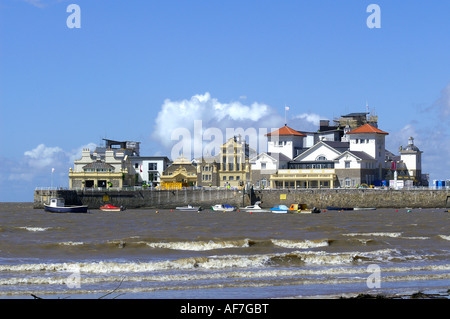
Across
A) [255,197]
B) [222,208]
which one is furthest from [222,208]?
[255,197]

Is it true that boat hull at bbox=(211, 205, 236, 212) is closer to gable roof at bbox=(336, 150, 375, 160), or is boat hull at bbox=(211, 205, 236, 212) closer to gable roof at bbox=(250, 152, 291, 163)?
gable roof at bbox=(250, 152, 291, 163)

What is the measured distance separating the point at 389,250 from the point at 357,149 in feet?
285

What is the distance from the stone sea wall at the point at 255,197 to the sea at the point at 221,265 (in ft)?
187

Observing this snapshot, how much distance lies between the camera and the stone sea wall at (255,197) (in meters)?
112

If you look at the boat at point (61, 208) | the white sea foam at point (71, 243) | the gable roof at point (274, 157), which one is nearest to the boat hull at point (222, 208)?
the boat at point (61, 208)

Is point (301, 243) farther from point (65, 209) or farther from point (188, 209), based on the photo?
point (188, 209)

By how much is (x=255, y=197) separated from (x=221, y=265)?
276 feet

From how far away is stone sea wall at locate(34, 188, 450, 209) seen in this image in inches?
4390

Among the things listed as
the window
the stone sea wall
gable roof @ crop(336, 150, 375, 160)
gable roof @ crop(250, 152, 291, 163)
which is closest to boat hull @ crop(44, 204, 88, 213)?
the stone sea wall

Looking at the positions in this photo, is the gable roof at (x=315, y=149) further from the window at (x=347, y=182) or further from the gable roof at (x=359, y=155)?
the window at (x=347, y=182)

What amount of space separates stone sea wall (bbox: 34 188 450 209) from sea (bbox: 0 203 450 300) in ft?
187

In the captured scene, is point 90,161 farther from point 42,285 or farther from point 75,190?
point 42,285

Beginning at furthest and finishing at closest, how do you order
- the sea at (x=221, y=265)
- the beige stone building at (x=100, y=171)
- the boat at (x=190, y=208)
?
the beige stone building at (x=100, y=171)
the boat at (x=190, y=208)
the sea at (x=221, y=265)
